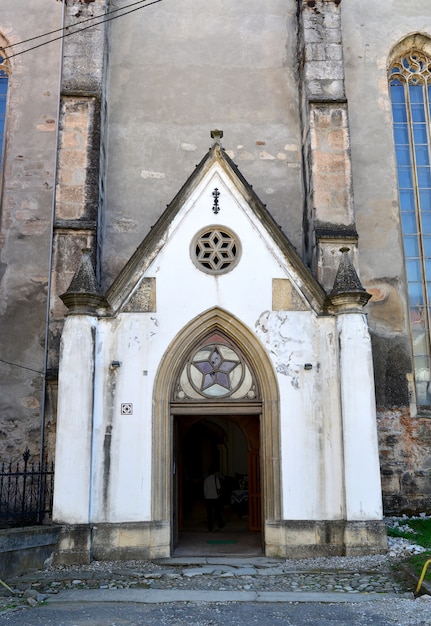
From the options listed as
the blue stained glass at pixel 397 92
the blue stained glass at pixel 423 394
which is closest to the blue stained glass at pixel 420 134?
the blue stained glass at pixel 397 92

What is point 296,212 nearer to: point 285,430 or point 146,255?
point 146,255

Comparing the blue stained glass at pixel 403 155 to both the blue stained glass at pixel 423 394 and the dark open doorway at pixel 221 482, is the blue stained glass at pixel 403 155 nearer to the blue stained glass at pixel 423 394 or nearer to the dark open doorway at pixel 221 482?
the blue stained glass at pixel 423 394

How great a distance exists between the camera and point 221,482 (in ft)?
48.2

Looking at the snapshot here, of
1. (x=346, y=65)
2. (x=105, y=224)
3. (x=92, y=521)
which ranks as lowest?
(x=92, y=521)

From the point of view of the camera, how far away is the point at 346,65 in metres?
15.2

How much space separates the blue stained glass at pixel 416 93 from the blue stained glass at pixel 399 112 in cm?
33

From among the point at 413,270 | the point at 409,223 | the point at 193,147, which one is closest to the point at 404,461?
the point at 413,270

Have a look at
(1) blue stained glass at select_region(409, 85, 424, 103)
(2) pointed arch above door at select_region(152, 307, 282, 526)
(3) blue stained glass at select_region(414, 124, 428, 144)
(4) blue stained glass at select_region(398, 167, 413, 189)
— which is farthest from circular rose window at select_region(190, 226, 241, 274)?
(1) blue stained glass at select_region(409, 85, 424, 103)

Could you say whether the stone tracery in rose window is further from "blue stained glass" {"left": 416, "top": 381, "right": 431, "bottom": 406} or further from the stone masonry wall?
"blue stained glass" {"left": 416, "top": 381, "right": 431, "bottom": 406}

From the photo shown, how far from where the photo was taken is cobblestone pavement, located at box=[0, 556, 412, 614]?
7738mm

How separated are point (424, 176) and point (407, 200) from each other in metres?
0.76

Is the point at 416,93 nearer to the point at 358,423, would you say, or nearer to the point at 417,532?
the point at 358,423

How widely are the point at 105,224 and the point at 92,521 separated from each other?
6.56 metres

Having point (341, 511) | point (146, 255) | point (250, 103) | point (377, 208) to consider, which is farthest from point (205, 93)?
point (341, 511)
